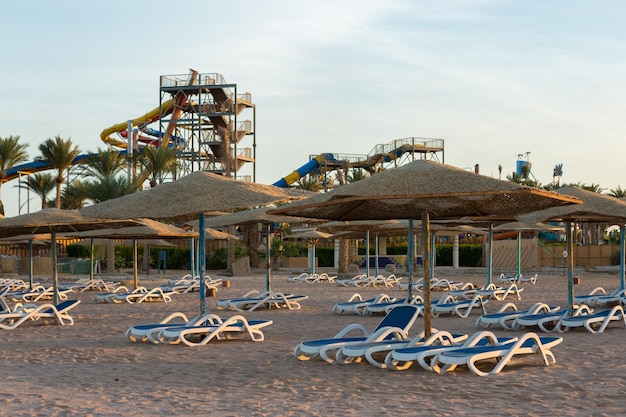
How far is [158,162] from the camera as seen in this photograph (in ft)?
145

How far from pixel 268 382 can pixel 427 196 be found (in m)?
2.41

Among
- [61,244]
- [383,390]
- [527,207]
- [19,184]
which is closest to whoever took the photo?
[383,390]

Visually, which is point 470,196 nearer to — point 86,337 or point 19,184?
point 86,337

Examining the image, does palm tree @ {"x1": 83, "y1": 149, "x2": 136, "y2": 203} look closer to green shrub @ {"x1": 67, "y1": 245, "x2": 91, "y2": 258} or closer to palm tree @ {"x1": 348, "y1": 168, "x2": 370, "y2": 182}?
green shrub @ {"x1": 67, "y1": 245, "x2": 91, "y2": 258}

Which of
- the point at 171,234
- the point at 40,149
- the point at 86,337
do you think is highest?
the point at 40,149

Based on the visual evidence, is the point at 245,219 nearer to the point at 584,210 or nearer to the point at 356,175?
the point at 584,210

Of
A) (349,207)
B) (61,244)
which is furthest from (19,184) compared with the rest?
(349,207)

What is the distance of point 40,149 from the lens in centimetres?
4641

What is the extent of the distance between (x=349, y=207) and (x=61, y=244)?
42.0m

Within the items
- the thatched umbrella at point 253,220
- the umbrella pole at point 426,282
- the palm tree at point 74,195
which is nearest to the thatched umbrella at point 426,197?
the umbrella pole at point 426,282

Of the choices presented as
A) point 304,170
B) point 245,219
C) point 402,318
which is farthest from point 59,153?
point 402,318

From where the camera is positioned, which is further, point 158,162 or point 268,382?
point 158,162

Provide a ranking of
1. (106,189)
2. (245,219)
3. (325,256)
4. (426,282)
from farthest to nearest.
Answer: (325,256) → (106,189) → (245,219) → (426,282)

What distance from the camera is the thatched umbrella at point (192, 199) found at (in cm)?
1090
